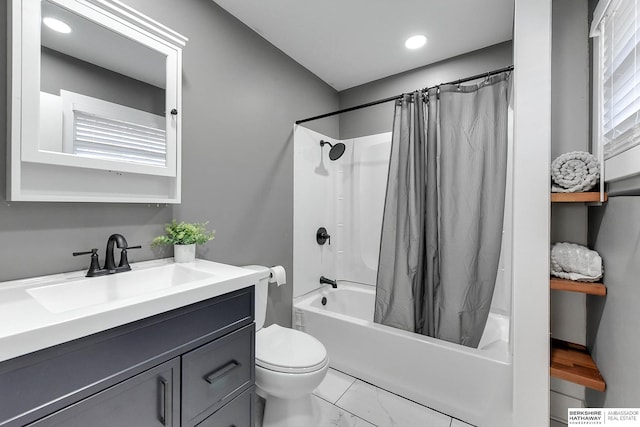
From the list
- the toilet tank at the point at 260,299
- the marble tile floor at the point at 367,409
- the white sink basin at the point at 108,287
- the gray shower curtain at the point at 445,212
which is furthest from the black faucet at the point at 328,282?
the white sink basin at the point at 108,287

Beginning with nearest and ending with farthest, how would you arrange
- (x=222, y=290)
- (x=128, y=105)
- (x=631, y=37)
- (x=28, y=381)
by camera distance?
(x=28, y=381) → (x=631, y=37) → (x=222, y=290) → (x=128, y=105)

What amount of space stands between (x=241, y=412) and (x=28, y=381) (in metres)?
0.76

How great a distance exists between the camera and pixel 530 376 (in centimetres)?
123

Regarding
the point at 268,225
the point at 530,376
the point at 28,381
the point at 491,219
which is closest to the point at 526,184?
the point at 491,219

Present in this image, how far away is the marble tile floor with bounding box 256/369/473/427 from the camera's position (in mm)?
1569

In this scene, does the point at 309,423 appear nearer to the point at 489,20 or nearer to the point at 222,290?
the point at 222,290

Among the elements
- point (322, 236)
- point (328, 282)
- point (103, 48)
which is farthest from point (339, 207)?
point (103, 48)

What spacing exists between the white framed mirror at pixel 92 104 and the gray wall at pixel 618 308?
Answer: 189 cm

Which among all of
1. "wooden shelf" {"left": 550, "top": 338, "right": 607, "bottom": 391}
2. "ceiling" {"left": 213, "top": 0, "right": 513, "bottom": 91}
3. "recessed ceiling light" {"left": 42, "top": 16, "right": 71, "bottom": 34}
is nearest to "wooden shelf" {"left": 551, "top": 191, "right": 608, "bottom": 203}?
"wooden shelf" {"left": 550, "top": 338, "right": 607, "bottom": 391}

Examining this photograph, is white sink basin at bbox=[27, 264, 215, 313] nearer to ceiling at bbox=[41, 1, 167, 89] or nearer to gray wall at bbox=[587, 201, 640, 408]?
ceiling at bbox=[41, 1, 167, 89]

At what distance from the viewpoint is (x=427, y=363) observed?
1666 millimetres

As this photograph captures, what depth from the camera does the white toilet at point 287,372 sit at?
1361mm

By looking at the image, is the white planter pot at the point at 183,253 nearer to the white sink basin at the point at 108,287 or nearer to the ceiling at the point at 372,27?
the white sink basin at the point at 108,287

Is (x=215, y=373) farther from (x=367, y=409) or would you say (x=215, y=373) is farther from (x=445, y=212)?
(x=445, y=212)
